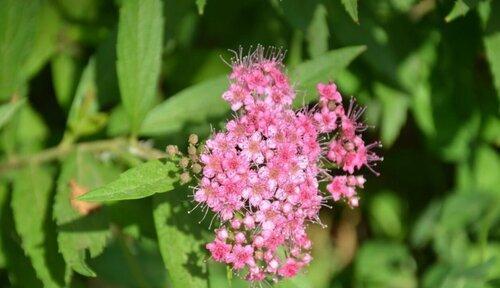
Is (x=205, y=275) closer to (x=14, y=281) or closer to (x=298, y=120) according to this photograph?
(x=298, y=120)

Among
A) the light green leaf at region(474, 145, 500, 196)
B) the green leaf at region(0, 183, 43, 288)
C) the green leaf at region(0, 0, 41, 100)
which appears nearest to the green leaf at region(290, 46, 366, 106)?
the green leaf at region(0, 0, 41, 100)

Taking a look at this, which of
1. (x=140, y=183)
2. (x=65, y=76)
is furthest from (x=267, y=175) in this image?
(x=65, y=76)

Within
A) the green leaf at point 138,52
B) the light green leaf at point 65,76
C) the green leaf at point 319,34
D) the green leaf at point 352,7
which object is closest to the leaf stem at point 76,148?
the green leaf at point 138,52

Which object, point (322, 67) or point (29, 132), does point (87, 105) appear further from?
point (322, 67)

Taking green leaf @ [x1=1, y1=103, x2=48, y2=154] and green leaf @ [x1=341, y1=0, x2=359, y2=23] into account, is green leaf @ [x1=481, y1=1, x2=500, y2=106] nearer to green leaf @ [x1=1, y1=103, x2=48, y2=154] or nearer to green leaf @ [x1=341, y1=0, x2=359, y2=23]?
green leaf @ [x1=341, y1=0, x2=359, y2=23]

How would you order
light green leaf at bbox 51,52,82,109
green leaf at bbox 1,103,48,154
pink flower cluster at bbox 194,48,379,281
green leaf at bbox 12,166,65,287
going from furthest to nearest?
light green leaf at bbox 51,52,82,109
green leaf at bbox 1,103,48,154
green leaf at bbox 12,166,65,287
pink flower cluster at bbox 194,48,379,281

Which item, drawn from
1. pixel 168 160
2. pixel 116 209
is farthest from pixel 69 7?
pixel 168 160
